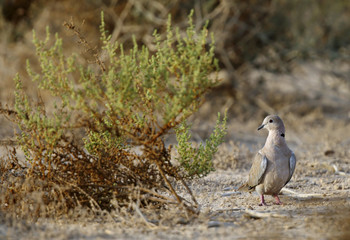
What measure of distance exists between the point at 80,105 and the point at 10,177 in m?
0.95

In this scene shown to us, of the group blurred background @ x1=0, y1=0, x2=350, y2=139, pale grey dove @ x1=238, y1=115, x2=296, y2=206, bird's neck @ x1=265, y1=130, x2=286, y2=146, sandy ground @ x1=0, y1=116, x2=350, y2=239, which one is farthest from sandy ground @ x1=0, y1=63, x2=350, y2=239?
blurred background @ x1=0, y1=0, x2=350, y2=139

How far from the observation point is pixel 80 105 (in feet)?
11.8

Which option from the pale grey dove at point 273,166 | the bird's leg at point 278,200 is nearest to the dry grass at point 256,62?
the bird's leg at point 278,200

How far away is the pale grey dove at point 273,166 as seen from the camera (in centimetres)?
434

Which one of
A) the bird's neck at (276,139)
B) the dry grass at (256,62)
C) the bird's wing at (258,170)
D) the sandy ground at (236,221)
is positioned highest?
the dry grass at (256,62)

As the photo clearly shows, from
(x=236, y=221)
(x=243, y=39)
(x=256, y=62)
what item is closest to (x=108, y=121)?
(x=236, y=221)

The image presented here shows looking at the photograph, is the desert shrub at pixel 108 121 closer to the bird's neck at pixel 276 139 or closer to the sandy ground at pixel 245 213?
the sandy ground at pixel 245 213

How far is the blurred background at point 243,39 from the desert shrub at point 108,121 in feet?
20.6

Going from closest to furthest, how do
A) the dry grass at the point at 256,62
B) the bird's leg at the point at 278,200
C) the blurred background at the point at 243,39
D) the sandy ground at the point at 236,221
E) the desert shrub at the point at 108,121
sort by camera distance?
1. the sandy ground at the point at 236,221
2. the desert shrub at the point at 108,121
3. the bird's leg at the point at 278,200
4. the dry grass at the point at 256,62
5. the blurred background at the point at 243,39

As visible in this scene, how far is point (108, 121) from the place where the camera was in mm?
4176

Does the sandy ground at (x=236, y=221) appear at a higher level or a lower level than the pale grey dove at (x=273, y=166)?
lower

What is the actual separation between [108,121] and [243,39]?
7.33 m

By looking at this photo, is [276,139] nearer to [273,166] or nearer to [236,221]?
[273,166]

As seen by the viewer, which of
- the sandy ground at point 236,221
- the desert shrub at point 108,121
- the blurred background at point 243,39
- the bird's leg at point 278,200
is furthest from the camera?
the blurred background at point 243,39
